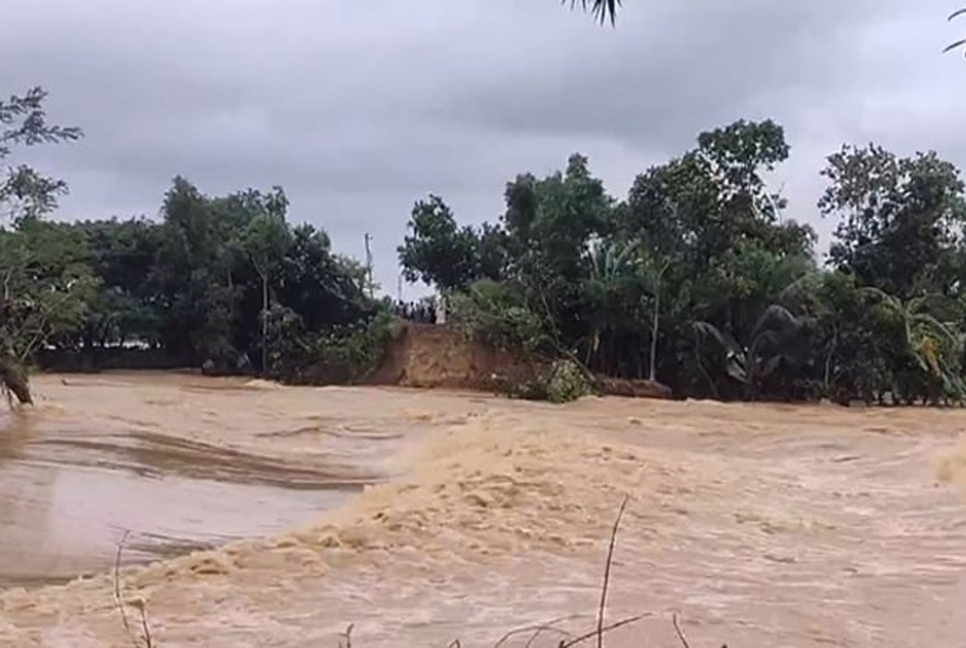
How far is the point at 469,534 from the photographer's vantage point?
31.9ft

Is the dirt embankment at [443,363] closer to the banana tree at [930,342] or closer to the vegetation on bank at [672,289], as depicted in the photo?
the vegetation on bank at [672,289]

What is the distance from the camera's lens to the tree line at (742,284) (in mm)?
26344

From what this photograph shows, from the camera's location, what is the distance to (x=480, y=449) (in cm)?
1576

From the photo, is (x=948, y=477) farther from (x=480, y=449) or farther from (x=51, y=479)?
(x=51, y=479)

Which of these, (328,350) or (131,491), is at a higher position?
(328,350)

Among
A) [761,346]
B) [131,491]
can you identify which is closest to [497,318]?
[761,346]

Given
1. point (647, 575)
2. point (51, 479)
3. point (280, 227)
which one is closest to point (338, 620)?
point (647, 575)

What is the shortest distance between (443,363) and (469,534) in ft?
70.6

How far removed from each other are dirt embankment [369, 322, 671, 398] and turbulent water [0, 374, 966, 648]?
1032 cm

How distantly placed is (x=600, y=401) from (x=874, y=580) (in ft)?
59.9

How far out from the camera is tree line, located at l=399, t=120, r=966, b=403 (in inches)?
1037

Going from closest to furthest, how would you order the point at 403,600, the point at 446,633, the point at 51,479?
the point at 446,633
the point at 403,600
the point at 51,479

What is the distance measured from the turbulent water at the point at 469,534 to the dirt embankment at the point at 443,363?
10320 millimetres

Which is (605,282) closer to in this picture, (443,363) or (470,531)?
(443,363)
